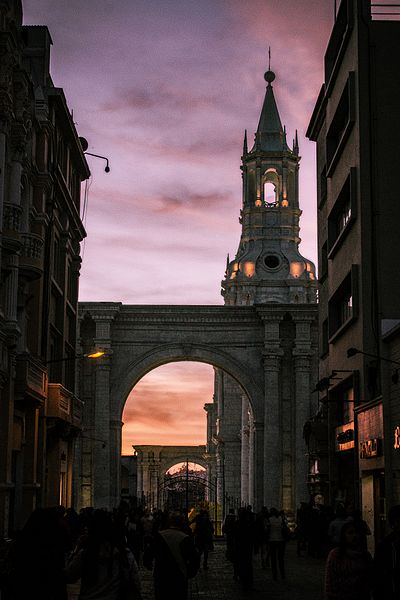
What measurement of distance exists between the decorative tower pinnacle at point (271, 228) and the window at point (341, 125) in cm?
5560

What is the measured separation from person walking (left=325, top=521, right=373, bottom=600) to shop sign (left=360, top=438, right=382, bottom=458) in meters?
14.6

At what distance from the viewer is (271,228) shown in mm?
92188

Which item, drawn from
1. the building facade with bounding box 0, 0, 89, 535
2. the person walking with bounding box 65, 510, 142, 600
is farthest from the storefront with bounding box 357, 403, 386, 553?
the person walking with bounding box 65, 510, 142, 600

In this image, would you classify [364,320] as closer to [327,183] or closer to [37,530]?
[327,183]

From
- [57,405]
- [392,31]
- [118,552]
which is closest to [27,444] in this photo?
[57,405]

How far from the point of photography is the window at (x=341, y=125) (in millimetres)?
28156

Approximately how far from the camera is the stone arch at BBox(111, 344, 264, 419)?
181ft

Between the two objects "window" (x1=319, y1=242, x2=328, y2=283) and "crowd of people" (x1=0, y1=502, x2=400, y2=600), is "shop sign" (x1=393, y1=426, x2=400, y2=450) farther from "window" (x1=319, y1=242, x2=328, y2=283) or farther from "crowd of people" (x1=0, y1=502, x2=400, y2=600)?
"window" (x1=319, y1=242, x2=328, y2=283)

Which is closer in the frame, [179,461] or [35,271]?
[35,271]

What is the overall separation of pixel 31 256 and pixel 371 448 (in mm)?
9578

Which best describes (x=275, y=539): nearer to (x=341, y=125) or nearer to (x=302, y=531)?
(x=302, y=531)

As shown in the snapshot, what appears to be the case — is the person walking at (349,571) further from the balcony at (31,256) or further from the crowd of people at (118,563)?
the balcony at (31,256)

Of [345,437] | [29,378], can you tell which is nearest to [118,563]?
[29,378]

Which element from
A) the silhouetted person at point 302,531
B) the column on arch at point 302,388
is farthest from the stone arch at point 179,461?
the silhouetted person at point 302,531
